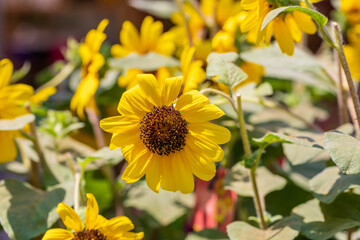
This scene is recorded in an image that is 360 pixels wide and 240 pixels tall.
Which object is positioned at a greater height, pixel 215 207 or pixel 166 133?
pixel 166 133

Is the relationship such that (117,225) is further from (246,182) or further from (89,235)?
(246,182)

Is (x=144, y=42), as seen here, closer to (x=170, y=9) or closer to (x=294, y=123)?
(x=170, y=9)

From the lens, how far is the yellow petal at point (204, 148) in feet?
1.12

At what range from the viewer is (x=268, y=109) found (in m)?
0.58

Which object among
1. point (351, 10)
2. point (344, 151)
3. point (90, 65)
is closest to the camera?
point (344, 151)

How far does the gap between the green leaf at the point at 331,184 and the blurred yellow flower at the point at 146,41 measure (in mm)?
272

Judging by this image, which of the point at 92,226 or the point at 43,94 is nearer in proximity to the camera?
the point at 92,226

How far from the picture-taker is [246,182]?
1.43ft

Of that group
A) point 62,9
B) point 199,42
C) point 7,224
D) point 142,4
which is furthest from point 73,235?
point 62,9

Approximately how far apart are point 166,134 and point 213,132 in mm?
43

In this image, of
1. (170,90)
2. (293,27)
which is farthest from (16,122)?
(293,27)

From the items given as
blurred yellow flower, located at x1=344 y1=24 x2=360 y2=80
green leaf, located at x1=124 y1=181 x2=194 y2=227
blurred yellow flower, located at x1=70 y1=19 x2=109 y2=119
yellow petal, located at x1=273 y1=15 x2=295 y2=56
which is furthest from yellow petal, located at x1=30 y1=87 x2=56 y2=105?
blurred yellow flower, located at x1=344 y1=24 x2=360 y2=80

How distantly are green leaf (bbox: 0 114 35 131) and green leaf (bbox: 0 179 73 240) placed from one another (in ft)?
0.21

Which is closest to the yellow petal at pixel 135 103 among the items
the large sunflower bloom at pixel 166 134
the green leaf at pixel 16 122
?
the large sunflower bloom at pixel 166 134
